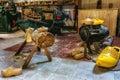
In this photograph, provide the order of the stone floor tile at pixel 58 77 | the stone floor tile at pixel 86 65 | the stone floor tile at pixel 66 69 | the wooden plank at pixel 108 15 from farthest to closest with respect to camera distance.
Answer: the wooden plank at pixel 108 15
the stone floor tile at pixel 86 65
the stone floor tile at pixel 66 69
the stone floor tile at pixel 58 77

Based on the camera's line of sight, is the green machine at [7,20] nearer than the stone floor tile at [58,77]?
No

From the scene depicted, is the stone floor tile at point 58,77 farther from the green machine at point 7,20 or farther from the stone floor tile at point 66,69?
the green machine at point 7,20

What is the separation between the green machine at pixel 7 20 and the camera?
580cm

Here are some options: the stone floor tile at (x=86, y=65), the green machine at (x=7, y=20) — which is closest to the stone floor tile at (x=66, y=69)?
the stone floor tile at (x=86, y=65)

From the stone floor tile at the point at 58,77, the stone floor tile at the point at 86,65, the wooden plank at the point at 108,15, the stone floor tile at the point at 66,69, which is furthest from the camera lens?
the wooden plank at the point at 108,15

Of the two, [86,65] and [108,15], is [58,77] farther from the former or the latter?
[108,15]

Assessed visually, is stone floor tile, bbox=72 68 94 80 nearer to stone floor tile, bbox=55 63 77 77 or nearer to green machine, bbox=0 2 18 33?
stone floor tile, bbox=55 63 77 77

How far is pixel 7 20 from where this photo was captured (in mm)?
5914

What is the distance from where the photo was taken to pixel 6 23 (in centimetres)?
592

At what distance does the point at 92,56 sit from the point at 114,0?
10.5 ft

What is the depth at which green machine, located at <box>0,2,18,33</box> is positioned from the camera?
19.0ft

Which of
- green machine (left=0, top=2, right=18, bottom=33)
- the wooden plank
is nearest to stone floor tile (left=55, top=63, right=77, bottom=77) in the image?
the wooden plank

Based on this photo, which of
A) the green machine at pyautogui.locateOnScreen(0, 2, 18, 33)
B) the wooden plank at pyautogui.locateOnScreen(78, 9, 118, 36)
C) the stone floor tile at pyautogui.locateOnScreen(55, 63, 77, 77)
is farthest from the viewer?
the green machine at pyautogui.locateOnScreen(0, 2, 18, 33)

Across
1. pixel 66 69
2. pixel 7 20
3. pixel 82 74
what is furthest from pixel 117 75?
pixel 7 20
